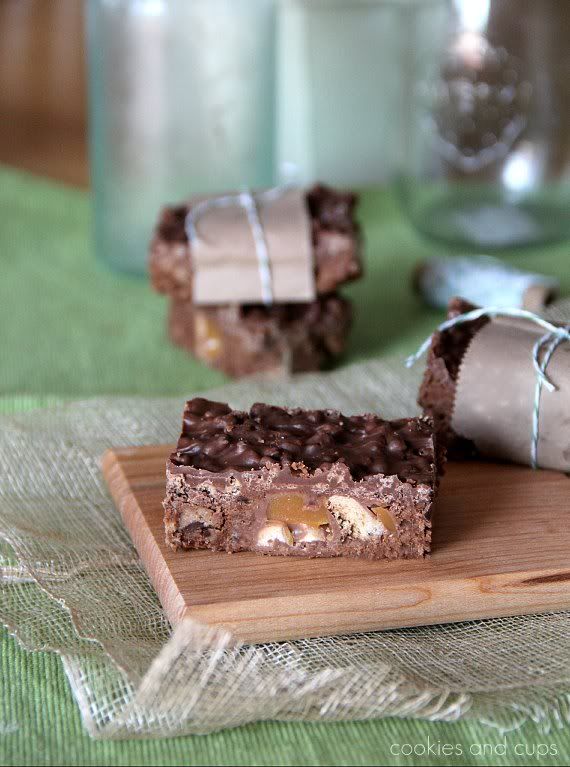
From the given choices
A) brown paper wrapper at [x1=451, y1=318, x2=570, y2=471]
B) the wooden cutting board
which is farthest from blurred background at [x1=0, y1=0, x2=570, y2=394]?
the wooden cutting board

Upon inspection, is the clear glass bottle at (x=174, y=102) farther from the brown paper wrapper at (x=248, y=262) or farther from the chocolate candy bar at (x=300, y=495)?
the chocolate candy bar at (x=300, y=495)

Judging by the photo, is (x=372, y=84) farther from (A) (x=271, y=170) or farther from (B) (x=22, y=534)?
(B) (x=22, y=534)

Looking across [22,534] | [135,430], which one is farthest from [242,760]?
[135,430]

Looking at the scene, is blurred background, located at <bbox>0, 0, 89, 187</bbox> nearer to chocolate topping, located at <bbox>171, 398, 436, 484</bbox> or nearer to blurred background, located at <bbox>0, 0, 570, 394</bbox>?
blurred background, located at <bbox>0, 0, 570, 394</bbox>

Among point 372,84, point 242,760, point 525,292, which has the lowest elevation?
point 242,760

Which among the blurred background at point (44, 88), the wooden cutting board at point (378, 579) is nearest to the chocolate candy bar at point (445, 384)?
the wooden cutting board at point (378, 579)

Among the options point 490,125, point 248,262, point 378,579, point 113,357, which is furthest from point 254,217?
point 378,579

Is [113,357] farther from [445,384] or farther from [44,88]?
[44,88]
